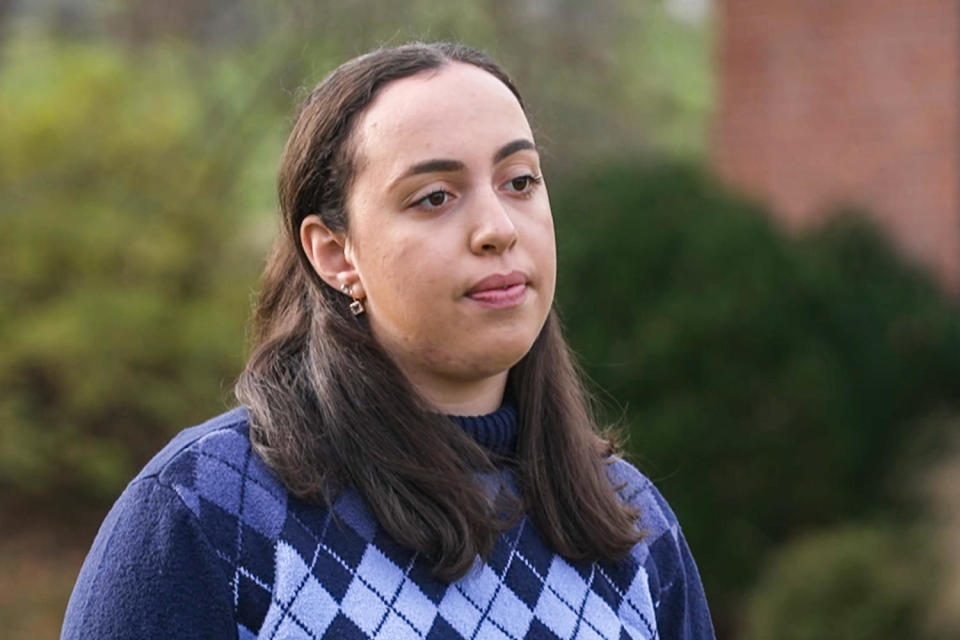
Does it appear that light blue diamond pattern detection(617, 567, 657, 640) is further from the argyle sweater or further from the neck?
the neck

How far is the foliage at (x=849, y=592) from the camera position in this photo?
5645mm

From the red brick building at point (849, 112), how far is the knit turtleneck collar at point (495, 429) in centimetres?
629

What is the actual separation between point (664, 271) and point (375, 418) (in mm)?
4868

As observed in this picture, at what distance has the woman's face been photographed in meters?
2.00

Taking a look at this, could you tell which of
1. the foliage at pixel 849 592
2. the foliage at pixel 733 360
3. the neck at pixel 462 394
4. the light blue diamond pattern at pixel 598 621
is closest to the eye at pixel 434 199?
the neck at pixel 462 394

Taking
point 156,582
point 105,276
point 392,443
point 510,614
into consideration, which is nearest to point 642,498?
point 510,614

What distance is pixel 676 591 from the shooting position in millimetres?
2334

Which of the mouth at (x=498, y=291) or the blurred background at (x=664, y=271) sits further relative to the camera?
the blurred background at (x=664, y=271)

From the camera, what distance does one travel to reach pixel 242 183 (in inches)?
404

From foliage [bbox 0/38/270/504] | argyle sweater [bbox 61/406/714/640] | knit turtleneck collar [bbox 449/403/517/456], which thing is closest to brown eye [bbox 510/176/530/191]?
knit turtleneck collar [bbox 449/403/517/456]

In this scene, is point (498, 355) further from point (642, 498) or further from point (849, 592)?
point (849, 592)

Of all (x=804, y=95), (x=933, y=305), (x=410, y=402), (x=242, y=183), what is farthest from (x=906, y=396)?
(x=410, y=402)

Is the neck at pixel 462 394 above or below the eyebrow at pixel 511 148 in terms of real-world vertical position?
below

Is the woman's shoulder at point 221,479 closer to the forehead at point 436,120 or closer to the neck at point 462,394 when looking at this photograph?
the neck at point 462,394
